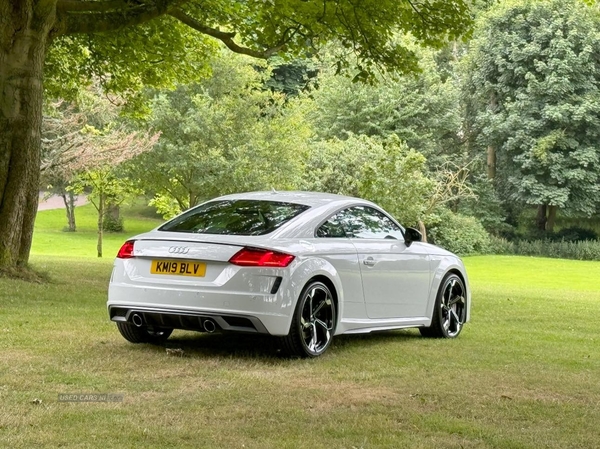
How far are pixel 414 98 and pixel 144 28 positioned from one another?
38167mm

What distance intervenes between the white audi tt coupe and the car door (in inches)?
0.5

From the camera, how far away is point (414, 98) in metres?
55.7

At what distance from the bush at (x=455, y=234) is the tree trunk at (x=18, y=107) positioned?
122 feet

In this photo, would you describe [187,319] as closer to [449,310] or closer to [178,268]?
[178,268]

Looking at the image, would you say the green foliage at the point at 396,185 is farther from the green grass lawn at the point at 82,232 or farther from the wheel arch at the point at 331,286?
the wheel arch at the point at 331,286

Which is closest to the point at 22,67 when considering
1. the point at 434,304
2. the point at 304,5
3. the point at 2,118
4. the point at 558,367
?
the point at 2,118

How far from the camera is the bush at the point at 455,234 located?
50812 mm

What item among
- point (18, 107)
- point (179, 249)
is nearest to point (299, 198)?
point (179, 249)

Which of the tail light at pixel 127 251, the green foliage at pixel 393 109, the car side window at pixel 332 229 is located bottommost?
the tail light at pixel 127 251

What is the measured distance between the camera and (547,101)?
5406 cm

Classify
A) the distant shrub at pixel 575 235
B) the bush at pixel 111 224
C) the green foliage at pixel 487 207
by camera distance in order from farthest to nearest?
1. the bush at pixel 111 224
2. the distant shrub at pixel 575 235
3. the green foliage at pixel 487 207

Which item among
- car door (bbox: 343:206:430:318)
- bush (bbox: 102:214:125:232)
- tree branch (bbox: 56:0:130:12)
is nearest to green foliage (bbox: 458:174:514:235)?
bush (bbox: 102:214:125:232)

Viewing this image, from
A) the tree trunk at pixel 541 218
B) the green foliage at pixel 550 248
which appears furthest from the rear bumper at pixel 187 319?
the tree trunk at pixel 541 218

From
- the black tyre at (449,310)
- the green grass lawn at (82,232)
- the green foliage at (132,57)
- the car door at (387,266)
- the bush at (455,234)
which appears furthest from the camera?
the bush at (455,234)
